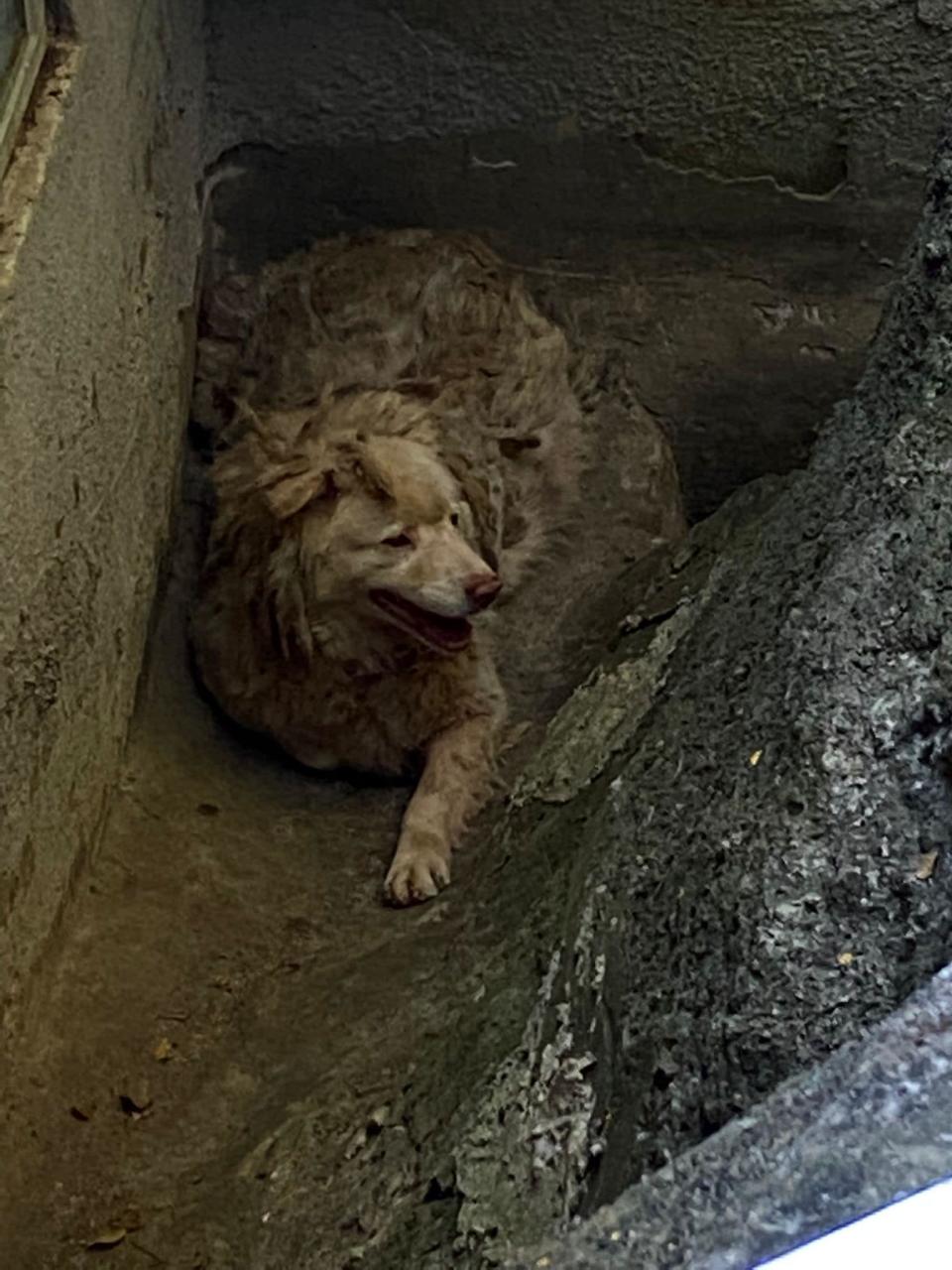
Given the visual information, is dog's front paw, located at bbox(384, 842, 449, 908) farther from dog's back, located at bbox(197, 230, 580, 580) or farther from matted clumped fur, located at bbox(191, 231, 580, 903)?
dog's back, located at bbox(197, 230, 580, 580)

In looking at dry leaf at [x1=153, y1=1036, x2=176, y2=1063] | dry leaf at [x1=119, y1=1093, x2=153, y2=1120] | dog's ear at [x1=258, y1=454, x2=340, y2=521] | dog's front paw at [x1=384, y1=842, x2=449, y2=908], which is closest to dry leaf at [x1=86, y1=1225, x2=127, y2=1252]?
dry leaf at [x1=119, y1=1093, x2=153, y2=1120]

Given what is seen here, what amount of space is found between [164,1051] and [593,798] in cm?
87

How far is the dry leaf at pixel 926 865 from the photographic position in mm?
1709

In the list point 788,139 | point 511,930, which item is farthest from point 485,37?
point 511,930

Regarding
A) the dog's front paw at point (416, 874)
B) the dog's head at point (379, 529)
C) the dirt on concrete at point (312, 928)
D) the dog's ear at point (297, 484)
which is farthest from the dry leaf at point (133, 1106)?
the dog's ear at point (297, 484)

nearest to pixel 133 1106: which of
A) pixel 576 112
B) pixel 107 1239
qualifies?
pixel 107 1239

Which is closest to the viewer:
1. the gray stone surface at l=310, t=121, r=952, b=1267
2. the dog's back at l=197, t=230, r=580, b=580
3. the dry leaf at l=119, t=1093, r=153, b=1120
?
the gray stone surface at l=310, t=121, r=952, b=1267

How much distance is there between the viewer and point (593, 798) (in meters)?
2.64

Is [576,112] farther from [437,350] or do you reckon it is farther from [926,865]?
[926,865]

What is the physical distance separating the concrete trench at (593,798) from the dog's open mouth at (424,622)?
0.26m

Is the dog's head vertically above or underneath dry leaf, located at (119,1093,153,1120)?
above

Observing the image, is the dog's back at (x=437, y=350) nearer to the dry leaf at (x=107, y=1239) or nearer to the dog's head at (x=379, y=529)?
the dog's head at (x=379, y=529)

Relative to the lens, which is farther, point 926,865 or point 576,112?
point 576,112

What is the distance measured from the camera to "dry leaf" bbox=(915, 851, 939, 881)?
1.71 meters
